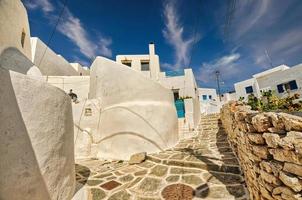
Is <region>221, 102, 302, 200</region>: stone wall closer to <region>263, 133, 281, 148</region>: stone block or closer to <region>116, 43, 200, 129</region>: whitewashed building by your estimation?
<region>263, 133, 281, 148</region>: stone block

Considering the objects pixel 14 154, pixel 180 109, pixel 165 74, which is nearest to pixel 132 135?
pixel 14 154

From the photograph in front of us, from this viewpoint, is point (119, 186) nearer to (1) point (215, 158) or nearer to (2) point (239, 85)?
(1) point (215, 158)

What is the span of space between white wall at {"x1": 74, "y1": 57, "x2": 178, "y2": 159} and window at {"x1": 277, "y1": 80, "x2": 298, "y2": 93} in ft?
63.0

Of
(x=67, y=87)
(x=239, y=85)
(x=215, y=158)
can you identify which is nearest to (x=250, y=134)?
(x=215, y=158)

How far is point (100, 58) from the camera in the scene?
27.0ft

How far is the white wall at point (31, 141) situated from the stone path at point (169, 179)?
142 centimetres

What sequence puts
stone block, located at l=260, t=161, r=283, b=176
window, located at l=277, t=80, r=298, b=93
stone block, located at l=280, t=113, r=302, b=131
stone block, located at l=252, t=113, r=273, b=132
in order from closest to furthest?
stone block, located at l=280, t=113, r=302, b=131
stone block, located at l=260, t=161, r=283, b=176
stone block, located at l=252, t=113, r=273, b=132
window, located at l=277, t=80, r=298, b=93

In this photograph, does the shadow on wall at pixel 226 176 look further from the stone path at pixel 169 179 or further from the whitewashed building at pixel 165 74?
the whitewashed building at pixel 165 74

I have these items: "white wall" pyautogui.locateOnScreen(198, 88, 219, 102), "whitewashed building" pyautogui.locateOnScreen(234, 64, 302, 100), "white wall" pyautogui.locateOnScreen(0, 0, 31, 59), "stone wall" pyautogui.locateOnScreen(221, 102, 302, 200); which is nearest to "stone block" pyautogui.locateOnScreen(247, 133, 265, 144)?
"stone wall" pyautogui.locateOnScreen(221, 102, 302, 200)

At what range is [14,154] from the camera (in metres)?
2.56

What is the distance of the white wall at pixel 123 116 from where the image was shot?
7.12 m

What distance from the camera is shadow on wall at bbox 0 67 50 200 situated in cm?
248

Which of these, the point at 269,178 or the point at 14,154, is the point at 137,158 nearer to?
the point at 14,154

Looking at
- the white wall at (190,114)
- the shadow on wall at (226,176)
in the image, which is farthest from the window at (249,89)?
the shadow on wall at (226,176)
